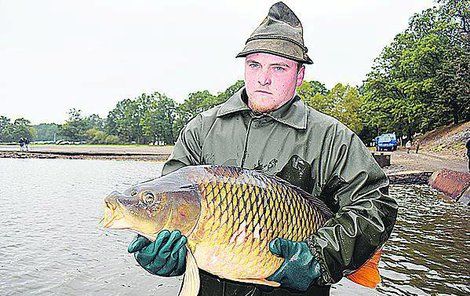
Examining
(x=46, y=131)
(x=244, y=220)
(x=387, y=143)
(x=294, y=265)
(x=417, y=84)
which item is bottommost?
(x=46, y=131)

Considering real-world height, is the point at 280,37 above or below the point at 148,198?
above

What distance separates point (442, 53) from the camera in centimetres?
3991

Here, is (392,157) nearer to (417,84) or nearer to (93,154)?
(417,84)

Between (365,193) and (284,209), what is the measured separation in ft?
1.41

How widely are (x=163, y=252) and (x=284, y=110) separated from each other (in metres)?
1.00

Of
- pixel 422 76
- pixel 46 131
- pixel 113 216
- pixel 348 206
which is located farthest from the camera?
pixel 46 131

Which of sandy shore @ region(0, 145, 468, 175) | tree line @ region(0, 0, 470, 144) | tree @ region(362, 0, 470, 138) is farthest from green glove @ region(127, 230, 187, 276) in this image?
tree @ region(362, 0, 470, 138)

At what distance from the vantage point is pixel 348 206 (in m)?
2.39

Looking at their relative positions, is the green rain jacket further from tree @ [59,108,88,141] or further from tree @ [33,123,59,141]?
tree @ [33,123,59,141]

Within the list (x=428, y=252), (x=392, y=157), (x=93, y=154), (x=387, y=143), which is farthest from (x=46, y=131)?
(x=428, y=252)

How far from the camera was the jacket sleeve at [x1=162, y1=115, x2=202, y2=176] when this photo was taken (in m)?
2.64

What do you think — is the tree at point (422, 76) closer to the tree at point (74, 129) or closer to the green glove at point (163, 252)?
the green glove at point (163, 252)

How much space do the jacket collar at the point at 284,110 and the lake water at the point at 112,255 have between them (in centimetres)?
457

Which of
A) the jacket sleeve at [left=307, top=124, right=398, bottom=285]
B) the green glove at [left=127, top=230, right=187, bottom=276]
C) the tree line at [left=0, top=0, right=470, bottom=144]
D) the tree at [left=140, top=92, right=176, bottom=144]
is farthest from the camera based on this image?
the tree at [left=140, top=92, right=176, bottom=144]
